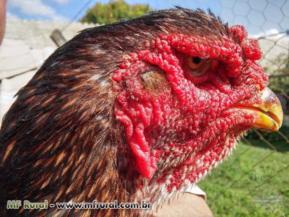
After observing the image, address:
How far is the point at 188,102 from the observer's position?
163 centimetres

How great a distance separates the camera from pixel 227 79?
1.79 meters

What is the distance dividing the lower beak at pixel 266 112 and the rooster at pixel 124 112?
0.49ft

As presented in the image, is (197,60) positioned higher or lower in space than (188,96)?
higher

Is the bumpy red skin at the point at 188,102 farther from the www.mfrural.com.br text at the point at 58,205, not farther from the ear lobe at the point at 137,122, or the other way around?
the www.mfrural.com.br text at the point at 58,205

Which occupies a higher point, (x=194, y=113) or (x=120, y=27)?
(x=120, y=27)

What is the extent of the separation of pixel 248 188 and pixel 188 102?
456cm

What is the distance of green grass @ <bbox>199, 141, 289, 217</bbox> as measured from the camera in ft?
15.6

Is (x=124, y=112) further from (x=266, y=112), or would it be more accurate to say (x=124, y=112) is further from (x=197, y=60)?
(x=266, y=112)

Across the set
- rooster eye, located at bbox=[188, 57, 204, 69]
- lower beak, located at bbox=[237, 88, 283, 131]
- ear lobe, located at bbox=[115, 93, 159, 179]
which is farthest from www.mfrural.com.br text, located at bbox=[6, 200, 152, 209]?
lower beak, located at bbox=[237, 88, 283, 131]

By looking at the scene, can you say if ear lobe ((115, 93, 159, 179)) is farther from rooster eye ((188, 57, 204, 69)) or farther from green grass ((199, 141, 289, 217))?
green grass ((199, 141, 289, 217))

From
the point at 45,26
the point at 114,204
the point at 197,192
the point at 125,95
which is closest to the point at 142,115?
the point at 125,95

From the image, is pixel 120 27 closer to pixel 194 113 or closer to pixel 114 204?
pixel 194 113

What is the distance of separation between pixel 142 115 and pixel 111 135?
16 centimetres

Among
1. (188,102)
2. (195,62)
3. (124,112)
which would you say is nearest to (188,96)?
(188,102)
